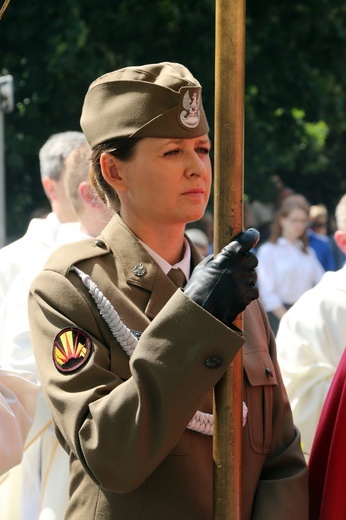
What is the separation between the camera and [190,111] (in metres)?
2.93

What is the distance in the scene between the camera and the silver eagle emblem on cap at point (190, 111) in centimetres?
292

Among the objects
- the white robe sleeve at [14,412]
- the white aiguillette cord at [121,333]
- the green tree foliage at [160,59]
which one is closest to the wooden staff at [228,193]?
the white aiguillette cord at [121,333]

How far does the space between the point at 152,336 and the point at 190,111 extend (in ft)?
1.94

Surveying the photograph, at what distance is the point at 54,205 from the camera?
560cm

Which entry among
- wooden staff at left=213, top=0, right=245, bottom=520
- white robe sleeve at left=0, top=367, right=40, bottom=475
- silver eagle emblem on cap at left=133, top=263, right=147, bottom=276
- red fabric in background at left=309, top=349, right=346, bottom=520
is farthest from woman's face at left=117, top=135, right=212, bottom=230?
white robe sleeve at left=0, top=367, right=40, bottom=475

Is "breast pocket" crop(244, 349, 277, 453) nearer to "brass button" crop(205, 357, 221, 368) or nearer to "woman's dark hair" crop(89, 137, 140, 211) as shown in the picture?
"brass button" crop(205, 357, 221, 368)

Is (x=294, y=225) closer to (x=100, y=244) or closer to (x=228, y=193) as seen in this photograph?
(x=100, y=244)

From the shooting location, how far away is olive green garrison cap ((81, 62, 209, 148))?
2.91 metres

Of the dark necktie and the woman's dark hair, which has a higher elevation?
the woman's dark hair

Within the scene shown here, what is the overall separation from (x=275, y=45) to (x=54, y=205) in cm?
1040

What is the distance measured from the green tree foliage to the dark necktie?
11.6m

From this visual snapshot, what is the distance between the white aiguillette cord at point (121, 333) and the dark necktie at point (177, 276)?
0.22 m

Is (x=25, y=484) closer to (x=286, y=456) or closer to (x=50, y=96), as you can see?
(x=286, y=456)

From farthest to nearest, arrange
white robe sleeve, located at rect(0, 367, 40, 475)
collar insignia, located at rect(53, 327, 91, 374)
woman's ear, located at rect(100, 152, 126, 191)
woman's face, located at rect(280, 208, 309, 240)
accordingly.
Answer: woman's face, located at rect(280, 208, 309, 240) < white robe sleeve, located at rect(0, 367, 40, 475) < woman's ear, located at rect(100, 152, 126, 191) < collar insignia, located at rect(53, 327, 91, 374)
